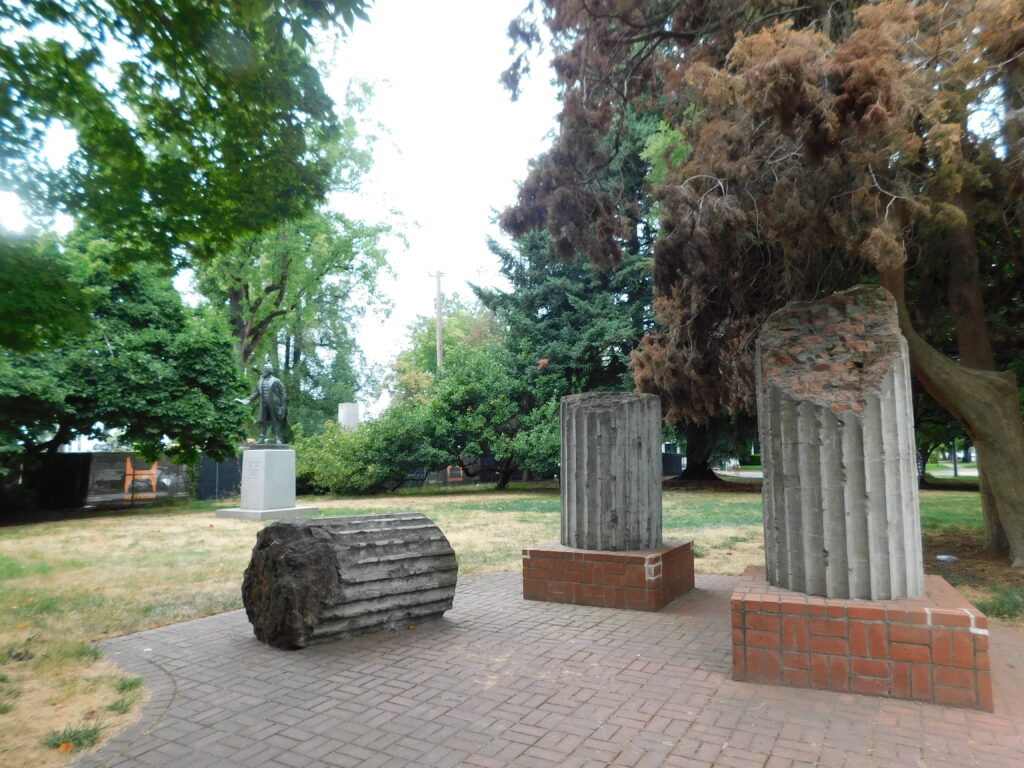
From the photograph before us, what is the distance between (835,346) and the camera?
14.5 feet

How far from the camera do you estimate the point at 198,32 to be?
4797mm

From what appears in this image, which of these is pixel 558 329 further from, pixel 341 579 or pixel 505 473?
pixel 341 579

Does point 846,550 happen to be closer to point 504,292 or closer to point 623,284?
point 623,284

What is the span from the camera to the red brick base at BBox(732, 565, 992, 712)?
3.70 m

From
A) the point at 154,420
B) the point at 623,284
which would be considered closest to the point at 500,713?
the point at 154,420

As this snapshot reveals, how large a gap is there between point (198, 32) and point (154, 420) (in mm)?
14934

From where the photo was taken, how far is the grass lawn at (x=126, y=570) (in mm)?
3924

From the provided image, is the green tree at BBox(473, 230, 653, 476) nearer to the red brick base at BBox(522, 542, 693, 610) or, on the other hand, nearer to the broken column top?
the red brick base at BBox(522, 542, 693, 610)

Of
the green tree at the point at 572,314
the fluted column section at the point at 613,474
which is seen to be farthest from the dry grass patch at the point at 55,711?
the green tree at the point at 572,314

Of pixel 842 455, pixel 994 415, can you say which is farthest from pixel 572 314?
pixel 842 455

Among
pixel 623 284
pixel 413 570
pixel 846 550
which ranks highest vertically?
pixel 623 284

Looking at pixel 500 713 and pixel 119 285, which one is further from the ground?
pixel 119 285

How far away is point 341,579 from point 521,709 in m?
1.90

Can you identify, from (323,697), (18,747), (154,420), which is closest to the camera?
(18,747)
